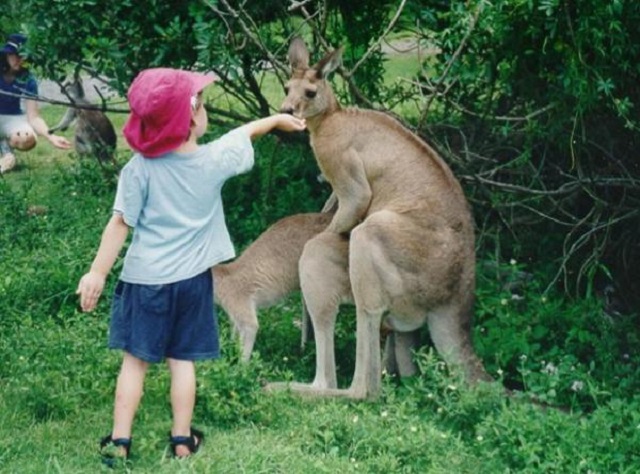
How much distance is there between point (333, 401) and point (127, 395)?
1170mm

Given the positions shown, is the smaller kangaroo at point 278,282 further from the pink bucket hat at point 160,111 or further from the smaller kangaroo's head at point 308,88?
the pink bucket hat at point 160,111

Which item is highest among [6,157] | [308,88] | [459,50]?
[459,50]

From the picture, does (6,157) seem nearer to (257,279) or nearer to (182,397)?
(257,279)

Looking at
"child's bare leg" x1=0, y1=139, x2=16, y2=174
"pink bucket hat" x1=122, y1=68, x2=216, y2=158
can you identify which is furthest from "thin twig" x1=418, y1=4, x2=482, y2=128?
"child's bare leg" x1=0, y1=139, x2=16, y2=174

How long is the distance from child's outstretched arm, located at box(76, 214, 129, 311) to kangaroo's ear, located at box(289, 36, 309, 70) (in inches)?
68.9

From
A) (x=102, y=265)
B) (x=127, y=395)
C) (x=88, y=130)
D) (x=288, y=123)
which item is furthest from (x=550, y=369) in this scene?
(x=88, y=130)

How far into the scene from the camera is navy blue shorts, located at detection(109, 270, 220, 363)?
5.28 meters

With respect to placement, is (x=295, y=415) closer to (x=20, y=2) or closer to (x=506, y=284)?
(x=506, y=284)

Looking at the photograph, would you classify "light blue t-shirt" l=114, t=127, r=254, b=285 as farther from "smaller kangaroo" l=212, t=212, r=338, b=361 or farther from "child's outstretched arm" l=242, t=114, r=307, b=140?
"smaller kangaroo" l=212, t=212, r=338, b=361

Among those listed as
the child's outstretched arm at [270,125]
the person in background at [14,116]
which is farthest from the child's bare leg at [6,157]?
the child's outstretched arm at [270,125]

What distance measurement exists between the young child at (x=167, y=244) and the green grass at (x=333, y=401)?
29 cm

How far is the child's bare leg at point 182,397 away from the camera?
534 cm

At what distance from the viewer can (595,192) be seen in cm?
746

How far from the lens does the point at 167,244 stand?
5281 mm
